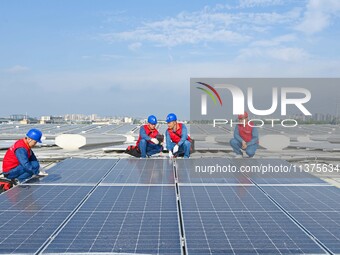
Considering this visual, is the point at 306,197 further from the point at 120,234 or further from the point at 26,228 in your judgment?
the point at 26,228

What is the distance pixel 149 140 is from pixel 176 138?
90 centimetres

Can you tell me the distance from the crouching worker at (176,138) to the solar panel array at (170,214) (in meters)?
3.40

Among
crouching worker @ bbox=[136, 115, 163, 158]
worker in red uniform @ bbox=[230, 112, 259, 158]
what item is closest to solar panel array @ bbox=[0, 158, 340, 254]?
crouching worker @ bbox=[136, 115, 163, 158]

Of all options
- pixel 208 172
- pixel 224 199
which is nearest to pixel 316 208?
pixel 224 199

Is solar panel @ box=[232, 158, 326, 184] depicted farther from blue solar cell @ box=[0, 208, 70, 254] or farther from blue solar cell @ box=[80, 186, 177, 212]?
blue solar cell @ box=[0, 208, 70, 254]

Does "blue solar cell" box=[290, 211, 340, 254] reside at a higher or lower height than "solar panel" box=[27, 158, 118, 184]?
lower

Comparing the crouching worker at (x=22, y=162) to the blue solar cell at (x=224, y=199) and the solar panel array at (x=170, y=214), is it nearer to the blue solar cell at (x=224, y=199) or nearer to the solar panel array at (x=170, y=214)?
the solar panel array at (x=170, y=214)

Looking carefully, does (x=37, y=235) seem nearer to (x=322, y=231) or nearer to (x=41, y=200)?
(x=41, y=200)

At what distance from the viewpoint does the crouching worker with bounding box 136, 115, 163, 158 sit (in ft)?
35.6

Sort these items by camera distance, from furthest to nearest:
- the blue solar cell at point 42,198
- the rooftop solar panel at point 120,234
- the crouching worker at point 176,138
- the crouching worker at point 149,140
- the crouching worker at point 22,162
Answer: the crouching worker at point 149,140, the crouching worker at point 176,138, the crouching worker at point 22,162, the blue solar cell at point 42,198, the rooftop solar panel at point 120,234

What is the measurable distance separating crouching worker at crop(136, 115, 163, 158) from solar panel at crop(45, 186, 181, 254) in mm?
5433

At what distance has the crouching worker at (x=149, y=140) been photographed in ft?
35.6

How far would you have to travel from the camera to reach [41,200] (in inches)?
194

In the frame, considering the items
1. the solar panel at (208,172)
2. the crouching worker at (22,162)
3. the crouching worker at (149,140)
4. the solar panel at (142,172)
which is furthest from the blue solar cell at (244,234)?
the crouching worker at (149,140)
